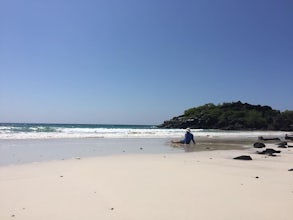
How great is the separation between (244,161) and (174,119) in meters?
89.9

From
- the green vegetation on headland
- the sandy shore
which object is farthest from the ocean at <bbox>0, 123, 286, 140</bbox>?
the sandy shore

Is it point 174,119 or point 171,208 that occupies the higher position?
point 174,119

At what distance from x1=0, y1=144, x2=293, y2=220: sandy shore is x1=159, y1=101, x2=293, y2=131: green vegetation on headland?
243 ft

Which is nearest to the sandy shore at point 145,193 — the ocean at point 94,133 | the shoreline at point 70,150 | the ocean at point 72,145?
the shoreline at point 70,150

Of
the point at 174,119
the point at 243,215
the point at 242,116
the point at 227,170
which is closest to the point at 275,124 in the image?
the point at 242,116

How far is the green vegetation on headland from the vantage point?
273 ft

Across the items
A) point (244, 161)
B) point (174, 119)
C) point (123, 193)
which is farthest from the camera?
point (174, 119)

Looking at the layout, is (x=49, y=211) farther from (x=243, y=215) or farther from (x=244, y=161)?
(x=244, y=161)

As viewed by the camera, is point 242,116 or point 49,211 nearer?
point 49,211

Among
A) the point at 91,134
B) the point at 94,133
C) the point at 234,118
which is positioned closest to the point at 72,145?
the point at 91,134

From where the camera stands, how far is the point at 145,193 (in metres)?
7.84

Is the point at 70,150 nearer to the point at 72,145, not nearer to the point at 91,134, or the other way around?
the point at 72,145

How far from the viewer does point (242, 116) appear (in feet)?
303

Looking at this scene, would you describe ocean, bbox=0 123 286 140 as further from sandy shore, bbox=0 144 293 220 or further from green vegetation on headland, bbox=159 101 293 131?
sandy shore, bbox=0 144 293 220
